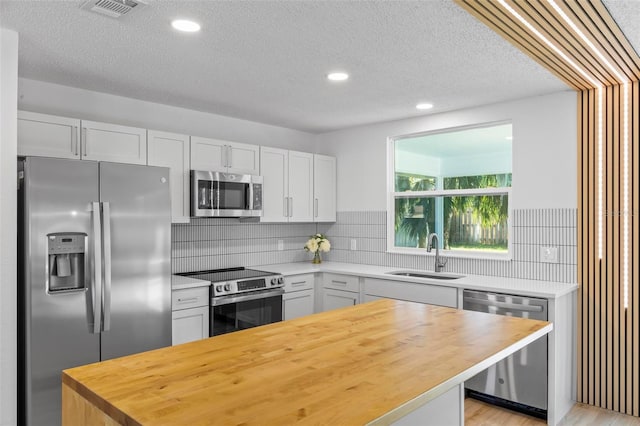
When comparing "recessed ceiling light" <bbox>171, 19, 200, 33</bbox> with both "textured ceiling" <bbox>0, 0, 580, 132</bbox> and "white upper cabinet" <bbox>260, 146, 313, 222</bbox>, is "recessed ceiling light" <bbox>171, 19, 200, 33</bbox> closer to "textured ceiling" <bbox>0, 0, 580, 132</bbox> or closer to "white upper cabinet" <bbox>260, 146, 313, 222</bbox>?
"textured ceiling" <bbox>0, 0, 580, 132</bbox>

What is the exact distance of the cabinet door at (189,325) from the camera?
350 centimetres

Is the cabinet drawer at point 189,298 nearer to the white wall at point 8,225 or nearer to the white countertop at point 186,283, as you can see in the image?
the white countertop at point 186,283

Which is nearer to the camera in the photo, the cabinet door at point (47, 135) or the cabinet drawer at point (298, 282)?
the cabinet door at point (47, 135)

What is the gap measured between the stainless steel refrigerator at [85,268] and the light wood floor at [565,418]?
2368 mm

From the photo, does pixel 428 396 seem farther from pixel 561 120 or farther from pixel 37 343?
pixel 561 120

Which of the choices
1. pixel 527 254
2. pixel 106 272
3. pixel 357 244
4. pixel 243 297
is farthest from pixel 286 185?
pixel 527 254

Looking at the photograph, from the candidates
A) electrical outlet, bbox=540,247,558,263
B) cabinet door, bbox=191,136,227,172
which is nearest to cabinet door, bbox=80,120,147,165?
cabinet door, bbox=191,136,227,172

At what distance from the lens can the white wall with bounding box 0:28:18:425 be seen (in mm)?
2510

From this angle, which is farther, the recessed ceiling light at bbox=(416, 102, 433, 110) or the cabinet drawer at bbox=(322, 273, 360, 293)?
the cabinet drawer at bbox=(322, 273, 360, 293)

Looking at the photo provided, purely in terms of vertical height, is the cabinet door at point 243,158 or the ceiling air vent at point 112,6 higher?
the ceiling air vent at point 112,6

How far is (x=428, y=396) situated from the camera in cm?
137

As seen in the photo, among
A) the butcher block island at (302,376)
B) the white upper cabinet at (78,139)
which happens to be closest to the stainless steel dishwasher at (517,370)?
the butcher block island at (302,376)

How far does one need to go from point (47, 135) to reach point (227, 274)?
1878 millimetres

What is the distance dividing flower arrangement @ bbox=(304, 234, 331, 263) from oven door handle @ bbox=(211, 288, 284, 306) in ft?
3.09
